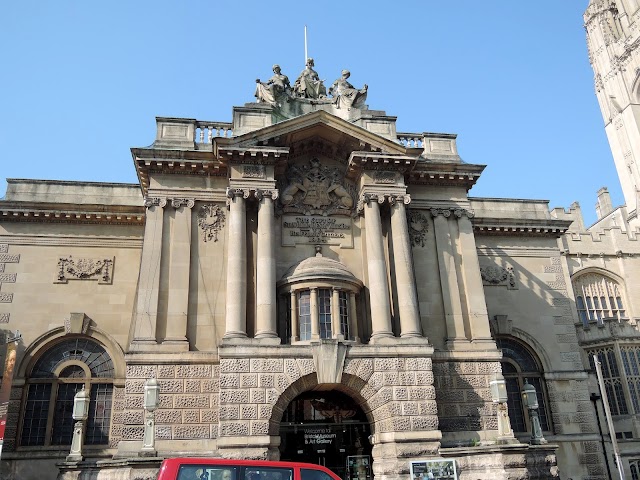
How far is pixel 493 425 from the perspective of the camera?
2239 centimetres

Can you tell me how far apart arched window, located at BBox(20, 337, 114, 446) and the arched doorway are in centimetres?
818

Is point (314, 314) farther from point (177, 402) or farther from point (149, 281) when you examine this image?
point (149, 281)

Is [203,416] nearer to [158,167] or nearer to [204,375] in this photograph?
[204,375]

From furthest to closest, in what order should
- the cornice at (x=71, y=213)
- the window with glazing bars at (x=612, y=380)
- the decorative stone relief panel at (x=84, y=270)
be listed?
the window with glazing bars at (x=612, y=380) → the cornice at (x=71, y=213) → the decorative stone relief panel at (x=84, y=270)

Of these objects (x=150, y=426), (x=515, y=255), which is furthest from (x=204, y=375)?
(x=515, y=255)

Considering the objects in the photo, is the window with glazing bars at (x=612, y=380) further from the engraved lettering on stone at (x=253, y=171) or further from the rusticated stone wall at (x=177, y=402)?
the rusticated stone wall at (x=177, y=402)

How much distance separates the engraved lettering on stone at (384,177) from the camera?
24734 millimetres

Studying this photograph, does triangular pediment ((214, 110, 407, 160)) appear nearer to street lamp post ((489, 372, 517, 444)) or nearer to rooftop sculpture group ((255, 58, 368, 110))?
rooftop sculpture group ((255, 58, 368, 110))

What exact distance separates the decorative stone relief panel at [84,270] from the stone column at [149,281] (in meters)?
4.88

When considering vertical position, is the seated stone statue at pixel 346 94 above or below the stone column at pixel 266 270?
above

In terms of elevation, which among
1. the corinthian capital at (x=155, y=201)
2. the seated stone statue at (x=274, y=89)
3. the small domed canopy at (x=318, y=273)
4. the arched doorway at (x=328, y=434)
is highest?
the seated stone statue at (x=274, y=89)

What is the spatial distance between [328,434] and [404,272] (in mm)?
6991

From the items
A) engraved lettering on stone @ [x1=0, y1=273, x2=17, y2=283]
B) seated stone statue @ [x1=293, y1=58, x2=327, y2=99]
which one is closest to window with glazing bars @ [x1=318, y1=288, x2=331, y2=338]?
seated stone statue @ [x1=293, y1=58, x2=327, y2=99]

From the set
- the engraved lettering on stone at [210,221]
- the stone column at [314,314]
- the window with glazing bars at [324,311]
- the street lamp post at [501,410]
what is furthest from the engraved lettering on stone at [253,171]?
the street lamp post at [501,410]
